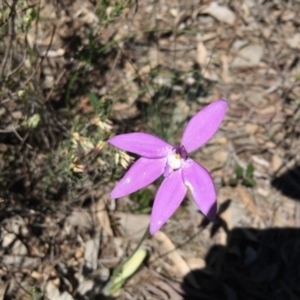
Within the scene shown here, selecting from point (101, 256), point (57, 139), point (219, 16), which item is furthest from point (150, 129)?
point (219, 16)

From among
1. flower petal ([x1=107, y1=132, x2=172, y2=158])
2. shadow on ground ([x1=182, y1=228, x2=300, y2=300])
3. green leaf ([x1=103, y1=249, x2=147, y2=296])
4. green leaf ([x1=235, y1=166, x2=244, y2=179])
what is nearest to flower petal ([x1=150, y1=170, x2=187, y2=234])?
flower petal ([x1=107, y1=132, x2=172, y2=158])

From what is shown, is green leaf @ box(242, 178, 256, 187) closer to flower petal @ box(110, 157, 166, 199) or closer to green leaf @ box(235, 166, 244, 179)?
green leaf @ box(235, 166, 244, 179)

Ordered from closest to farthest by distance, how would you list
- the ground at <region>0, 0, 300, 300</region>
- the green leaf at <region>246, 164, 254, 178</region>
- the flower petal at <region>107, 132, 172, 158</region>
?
the flower petal at <region>107, 132, 172, 158</region>, the ground at <region>0, 0, 300, 300</region>, the green leaf at <region>246, 164, 254, 178</region>

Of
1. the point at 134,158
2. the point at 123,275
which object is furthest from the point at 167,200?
the point at 123,275

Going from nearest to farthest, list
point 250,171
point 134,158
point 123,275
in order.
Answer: point 134,158 < point 123,275 < point 250,171

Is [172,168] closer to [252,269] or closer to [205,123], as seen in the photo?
[205,123]

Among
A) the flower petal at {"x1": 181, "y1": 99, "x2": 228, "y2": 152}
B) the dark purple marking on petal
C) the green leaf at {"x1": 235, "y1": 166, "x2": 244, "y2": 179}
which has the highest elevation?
the flower petal at {"x1": 181, "y1": 99, "x2": 228, "y2": 152}
